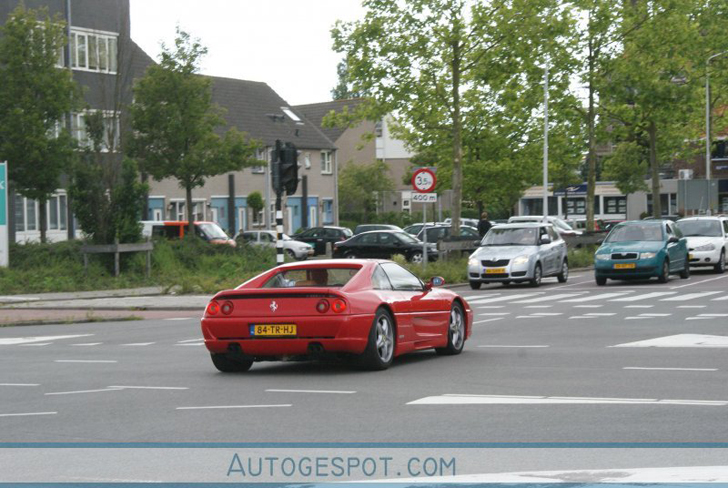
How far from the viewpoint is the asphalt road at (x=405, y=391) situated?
9273 millimetres

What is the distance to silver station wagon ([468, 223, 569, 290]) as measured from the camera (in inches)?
1288

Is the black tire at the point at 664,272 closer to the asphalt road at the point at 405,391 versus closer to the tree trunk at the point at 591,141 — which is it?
the asphalt road at the point at 405,391

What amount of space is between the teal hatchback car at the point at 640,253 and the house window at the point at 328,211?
1904 inches

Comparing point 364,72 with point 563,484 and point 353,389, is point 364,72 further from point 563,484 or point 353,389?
point 563,484

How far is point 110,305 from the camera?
27.8 meters

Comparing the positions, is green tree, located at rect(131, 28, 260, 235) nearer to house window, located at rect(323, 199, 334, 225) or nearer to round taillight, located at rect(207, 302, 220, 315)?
house window, located at rect(323, 199, 334, 225)

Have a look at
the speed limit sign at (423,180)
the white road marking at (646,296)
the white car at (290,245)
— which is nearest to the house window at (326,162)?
the white car at (290,245)

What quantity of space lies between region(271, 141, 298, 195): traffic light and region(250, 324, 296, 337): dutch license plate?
34.4 feet

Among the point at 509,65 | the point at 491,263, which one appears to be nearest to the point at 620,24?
the point at 509,65

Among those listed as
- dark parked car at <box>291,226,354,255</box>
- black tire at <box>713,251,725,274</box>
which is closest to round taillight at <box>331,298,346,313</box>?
black tire at <box>713,251,725,274</box>

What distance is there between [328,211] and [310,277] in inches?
2689

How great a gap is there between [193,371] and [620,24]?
37526 mm

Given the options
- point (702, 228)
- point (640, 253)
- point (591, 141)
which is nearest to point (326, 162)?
point (591, 141)

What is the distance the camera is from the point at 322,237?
5691cm
